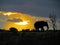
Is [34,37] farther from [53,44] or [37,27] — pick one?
[37,27]

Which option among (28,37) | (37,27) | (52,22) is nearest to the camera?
(28,37)

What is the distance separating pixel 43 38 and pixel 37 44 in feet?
3.44

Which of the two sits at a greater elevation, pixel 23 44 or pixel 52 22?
pixel 52 22

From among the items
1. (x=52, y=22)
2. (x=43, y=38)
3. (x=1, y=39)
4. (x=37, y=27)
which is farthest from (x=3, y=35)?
(x=52, y=22)

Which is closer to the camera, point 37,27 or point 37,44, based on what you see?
point 37,44

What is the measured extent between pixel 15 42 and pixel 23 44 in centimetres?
59

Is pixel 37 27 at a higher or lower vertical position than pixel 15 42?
higher

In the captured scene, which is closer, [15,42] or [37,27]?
[15,42]

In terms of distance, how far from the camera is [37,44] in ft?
50.1

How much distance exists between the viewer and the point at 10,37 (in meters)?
16.2

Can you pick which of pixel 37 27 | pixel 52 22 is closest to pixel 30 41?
pixel 37 27

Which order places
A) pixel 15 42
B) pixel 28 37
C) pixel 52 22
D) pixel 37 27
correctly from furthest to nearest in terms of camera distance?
pixel 52 22, pixel 37 27, pixel 28 37, pixel 15 42

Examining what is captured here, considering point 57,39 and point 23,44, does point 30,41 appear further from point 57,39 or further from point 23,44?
point 57,39

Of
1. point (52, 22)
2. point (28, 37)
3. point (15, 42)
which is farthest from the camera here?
point (52, 22)
